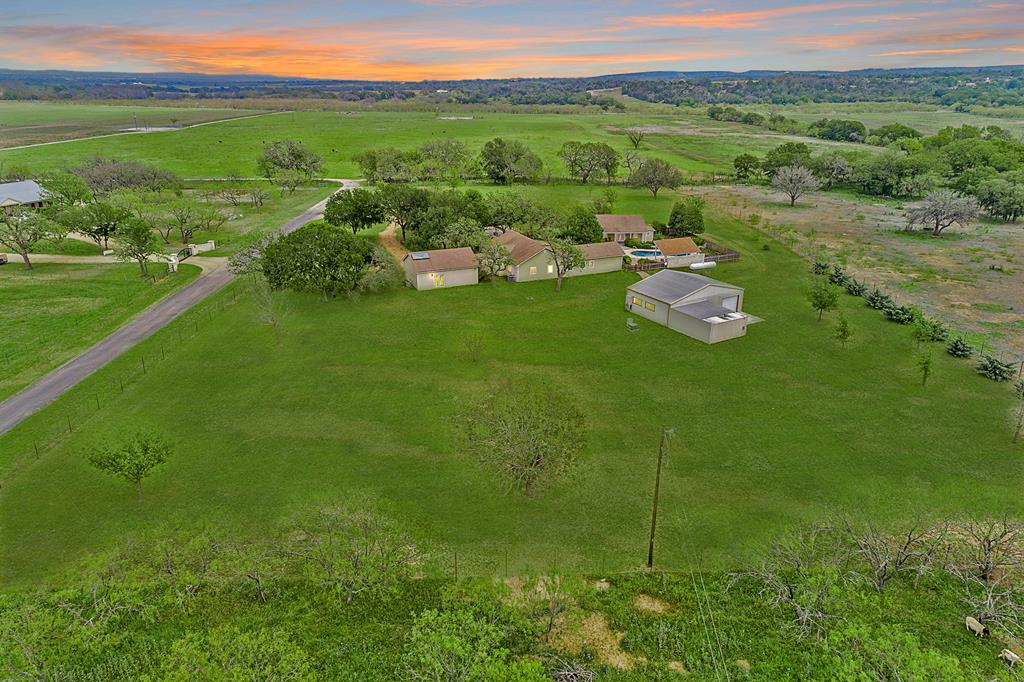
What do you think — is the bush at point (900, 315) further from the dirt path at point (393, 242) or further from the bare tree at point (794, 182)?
the bare tree at point (794, 182)

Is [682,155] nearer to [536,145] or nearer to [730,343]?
[536,145]

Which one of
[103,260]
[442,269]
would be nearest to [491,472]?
[442,269]

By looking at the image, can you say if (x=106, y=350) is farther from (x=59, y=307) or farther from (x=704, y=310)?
(x=704, y=310)

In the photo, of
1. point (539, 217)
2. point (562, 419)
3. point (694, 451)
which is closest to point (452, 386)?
point (562, 419)

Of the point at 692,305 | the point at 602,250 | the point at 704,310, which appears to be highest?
the point at 602,250

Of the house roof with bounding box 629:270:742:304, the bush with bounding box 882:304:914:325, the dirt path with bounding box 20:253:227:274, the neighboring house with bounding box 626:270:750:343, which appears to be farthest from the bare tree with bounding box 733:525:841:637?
the dirt path with bounding box 20:253:227:274
